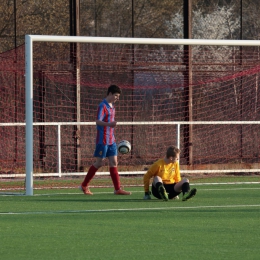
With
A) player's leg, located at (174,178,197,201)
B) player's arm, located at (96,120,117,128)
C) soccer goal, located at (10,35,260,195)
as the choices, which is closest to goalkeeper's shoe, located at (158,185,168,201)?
player's leg, located at (174,178,197,201)

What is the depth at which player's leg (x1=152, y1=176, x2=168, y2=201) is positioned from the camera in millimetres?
12500

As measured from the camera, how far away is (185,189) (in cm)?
1248

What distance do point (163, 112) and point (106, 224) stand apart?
12896 mm

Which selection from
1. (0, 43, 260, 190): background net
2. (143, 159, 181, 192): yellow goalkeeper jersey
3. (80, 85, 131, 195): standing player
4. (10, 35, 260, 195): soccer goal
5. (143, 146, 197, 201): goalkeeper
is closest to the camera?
(143, 146, 197, 201): goalkeeper

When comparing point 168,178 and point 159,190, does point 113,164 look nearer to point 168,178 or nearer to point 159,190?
point 168,178

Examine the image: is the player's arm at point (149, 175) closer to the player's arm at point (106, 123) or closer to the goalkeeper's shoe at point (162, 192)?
the goalkeeper's shoe at point (162, 192)

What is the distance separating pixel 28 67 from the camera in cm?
1398

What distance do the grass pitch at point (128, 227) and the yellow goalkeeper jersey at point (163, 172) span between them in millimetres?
347

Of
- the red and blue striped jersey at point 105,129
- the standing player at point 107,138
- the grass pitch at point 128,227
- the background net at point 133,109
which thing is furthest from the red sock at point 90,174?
the background net at point 133,109

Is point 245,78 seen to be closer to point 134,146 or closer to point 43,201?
point 134,146

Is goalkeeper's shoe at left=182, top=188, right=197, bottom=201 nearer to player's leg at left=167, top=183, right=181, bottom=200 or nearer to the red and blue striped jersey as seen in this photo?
player's leg at left=167, top=183, right=181, bottom=200

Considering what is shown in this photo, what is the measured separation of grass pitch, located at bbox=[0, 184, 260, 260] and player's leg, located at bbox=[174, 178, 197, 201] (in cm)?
13

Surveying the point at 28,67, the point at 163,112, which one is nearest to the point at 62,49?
the point at 163,112

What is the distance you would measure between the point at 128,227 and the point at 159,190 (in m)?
2.94
